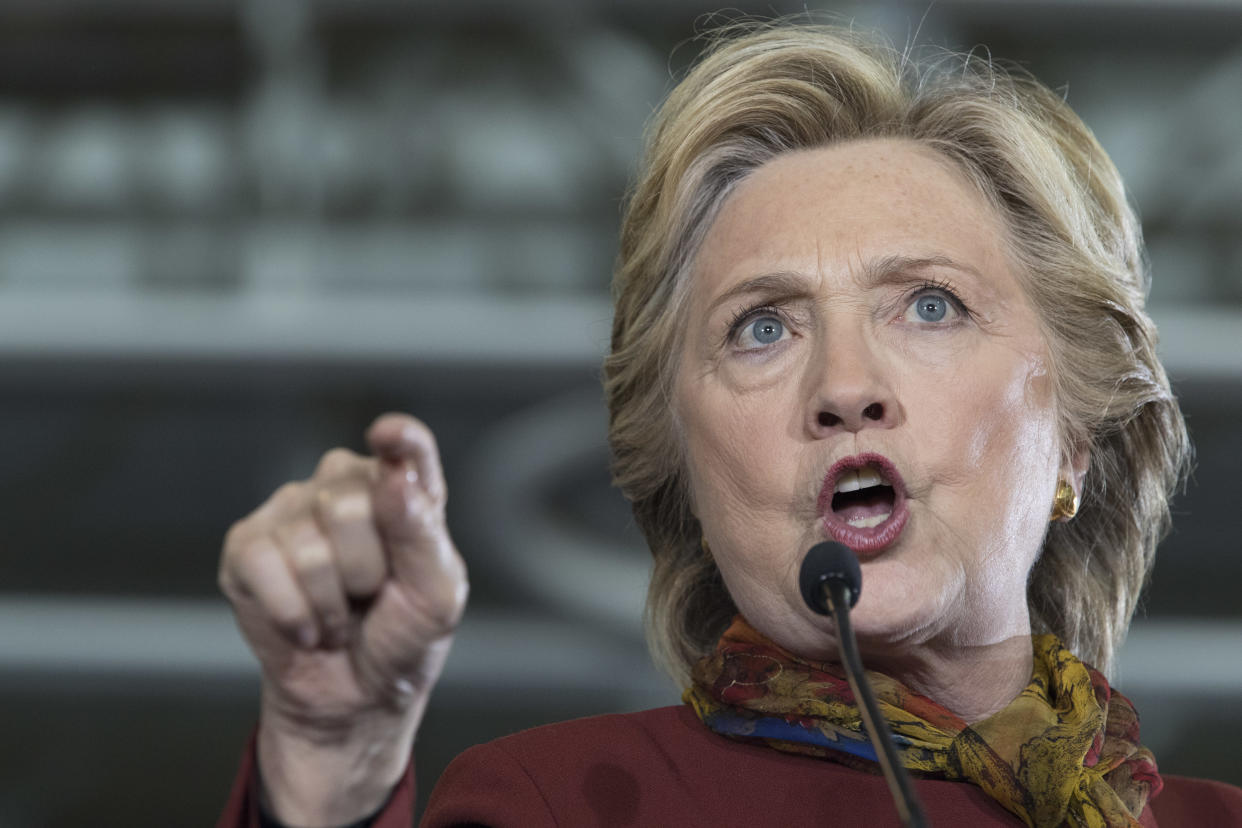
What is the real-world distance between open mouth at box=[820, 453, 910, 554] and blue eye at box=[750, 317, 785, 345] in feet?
0.62

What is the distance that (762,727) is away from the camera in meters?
1.36

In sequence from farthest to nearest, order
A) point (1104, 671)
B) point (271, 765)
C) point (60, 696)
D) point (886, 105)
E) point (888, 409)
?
point (60, 696)
point (1104, 671)
point (886, 105)
point (888, 409)
point (271, 765)

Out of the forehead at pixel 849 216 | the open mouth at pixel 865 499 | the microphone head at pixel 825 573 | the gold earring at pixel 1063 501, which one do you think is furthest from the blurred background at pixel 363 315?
the microphone head at pixel 825 573

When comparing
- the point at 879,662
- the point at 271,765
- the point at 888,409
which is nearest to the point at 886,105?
the point at 888,409

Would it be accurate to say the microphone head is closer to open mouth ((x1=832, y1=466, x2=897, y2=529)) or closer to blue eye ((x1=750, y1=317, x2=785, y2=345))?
open mouth ((x1=832, y1=466, x2=897, y2=529))

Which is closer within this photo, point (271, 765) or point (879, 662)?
point (271, 765)

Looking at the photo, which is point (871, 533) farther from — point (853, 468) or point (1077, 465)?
point (1077, 465)

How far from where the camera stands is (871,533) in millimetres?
1308

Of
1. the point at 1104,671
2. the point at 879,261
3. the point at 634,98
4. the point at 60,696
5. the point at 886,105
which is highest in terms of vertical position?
the point at 634,98

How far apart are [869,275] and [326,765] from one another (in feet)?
2.41

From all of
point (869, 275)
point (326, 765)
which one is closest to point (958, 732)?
point (869, 275)

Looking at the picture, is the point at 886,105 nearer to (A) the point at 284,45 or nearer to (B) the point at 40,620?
(A) the point at 284,45

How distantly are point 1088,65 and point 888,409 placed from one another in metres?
2.42

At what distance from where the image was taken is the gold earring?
1537mm
